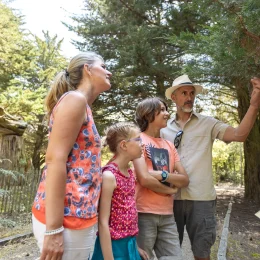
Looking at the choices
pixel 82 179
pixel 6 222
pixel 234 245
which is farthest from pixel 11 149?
pixel 82 179

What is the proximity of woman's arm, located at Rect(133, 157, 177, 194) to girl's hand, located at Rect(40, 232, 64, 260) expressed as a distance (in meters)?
1.00

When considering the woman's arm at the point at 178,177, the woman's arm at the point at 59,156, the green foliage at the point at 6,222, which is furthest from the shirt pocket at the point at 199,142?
the green foliage at the point at 6,222

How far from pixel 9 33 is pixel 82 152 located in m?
12.1

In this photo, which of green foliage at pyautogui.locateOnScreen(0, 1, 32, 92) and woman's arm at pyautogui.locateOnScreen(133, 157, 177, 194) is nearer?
woman's arm at pyautogui.locateOnScreen(133, 157, 177, 194)

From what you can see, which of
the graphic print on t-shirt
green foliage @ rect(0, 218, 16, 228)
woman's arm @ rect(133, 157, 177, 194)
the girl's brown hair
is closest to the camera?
woman's arm @ rect(133, 157, 177, 194)

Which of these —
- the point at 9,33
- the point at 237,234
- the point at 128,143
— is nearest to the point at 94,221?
the point at 128,143

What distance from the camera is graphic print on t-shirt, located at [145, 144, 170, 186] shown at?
253cm

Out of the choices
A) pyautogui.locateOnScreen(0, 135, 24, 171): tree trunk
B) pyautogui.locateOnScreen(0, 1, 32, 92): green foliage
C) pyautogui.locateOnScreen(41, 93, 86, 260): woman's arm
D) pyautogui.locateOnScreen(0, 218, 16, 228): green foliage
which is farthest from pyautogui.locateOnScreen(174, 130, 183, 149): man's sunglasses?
pyautogui.locateOnScreen(0, 1, 32, 92): green foliage

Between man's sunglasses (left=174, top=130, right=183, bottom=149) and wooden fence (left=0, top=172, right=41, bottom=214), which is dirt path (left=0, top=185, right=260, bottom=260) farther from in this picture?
wooden fence (left=0, top=172, right=41, bottom=214)

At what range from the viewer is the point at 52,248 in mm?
1440

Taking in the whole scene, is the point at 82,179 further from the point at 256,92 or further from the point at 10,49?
the point at 10,49

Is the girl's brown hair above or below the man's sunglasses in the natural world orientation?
above

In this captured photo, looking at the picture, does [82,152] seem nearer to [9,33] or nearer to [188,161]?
[188,161]

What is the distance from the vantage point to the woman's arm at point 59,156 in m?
1.44
